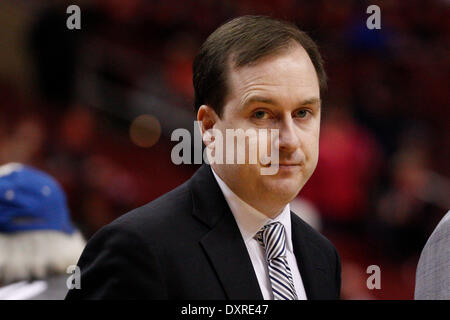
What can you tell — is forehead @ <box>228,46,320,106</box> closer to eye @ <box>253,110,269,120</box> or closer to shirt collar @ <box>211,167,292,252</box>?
eye @ <box>253,110,269,120</box>

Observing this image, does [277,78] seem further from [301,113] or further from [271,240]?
[271,240]

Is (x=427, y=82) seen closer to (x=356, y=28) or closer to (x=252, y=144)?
(x=356, y=28)

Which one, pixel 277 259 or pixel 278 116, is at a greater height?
pixel 278 116

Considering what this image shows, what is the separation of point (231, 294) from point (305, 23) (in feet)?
16.8

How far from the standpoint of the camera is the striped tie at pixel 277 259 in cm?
158

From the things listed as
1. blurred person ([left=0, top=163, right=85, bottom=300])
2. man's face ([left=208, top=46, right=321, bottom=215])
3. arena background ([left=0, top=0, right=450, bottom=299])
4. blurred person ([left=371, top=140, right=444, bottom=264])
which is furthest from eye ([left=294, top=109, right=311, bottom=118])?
A: blurred person ([left=371, top=140, right=444, bottom=264])

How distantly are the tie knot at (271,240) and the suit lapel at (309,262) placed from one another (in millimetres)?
73

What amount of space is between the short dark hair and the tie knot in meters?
0.26

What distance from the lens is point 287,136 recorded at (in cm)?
154

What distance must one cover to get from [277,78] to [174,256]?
1.29ft

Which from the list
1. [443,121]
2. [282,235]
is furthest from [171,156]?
[282,235]

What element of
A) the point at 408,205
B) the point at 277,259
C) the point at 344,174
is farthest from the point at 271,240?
the point at 408,205

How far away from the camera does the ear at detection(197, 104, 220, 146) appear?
5.48ft

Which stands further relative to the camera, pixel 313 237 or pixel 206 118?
pixel 313 237
